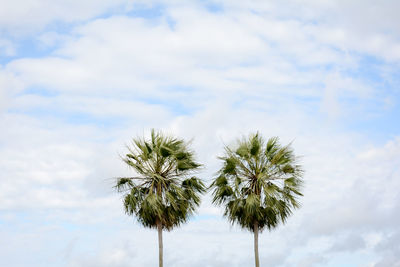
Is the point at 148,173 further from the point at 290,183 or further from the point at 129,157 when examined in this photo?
the point at 290,183

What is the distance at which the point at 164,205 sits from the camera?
45938 millimetres

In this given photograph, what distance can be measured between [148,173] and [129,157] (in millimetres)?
1874

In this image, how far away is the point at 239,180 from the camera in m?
46.3

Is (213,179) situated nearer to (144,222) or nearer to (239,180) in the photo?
(239,180)

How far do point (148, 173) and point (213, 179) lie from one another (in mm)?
4291

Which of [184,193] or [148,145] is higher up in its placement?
[148,145]

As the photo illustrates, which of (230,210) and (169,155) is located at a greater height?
(169,155)

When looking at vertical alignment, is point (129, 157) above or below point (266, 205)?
above

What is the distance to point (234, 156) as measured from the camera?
47.1m

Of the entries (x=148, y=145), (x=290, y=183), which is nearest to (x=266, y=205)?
(x=290, y=183)

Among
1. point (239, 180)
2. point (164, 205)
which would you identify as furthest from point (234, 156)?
point (164, 205)

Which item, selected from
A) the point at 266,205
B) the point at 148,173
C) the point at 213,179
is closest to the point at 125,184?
the point at 148,173

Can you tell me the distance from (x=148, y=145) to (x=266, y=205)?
338 inches

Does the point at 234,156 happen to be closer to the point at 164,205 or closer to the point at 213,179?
the point at 213,179
